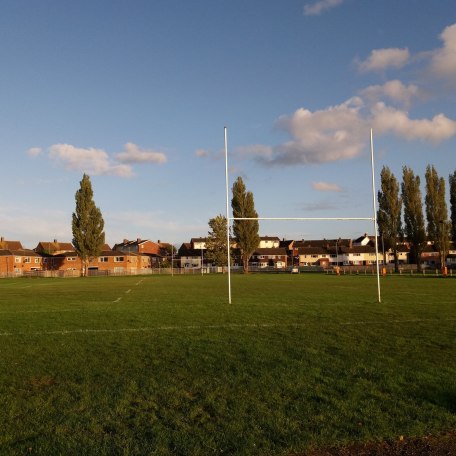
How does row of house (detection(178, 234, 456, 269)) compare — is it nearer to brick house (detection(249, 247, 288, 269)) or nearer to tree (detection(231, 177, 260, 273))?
brick house (detection(249, 247, 288, 269))

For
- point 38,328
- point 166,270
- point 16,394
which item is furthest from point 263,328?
point 166,270

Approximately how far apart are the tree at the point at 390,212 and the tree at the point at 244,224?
2114 cm

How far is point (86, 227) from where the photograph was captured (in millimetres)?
75312

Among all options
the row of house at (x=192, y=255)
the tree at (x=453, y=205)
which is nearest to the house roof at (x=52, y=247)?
the row of house at (x=192, y=255)

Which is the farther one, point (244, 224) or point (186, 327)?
point (244, 224)

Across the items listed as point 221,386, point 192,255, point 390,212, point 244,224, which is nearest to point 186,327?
point 221,386

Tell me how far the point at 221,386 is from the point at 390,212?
63178 millimetres

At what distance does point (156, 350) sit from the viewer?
9.31 m

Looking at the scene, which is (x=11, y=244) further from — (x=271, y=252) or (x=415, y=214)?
(x=415, y=214)

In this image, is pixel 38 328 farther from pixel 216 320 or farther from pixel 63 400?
pixel 63 400

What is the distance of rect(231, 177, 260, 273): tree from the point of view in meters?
77.6

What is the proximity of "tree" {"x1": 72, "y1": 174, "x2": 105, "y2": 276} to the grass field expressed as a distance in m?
64.4

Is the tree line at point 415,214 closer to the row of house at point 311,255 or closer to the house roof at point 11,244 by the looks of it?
the row of house at point 311,255

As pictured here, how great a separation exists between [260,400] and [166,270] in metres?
84.9
